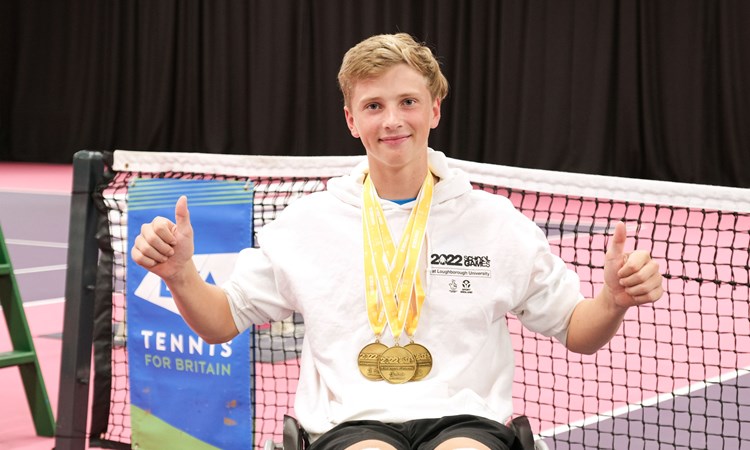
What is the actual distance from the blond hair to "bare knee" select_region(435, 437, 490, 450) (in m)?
0.92

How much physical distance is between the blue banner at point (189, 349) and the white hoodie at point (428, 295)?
33.2 inches

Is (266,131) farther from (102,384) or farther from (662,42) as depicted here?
(102,384)

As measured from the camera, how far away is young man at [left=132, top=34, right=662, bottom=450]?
2.76 m

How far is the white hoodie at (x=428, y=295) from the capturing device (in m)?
2.81

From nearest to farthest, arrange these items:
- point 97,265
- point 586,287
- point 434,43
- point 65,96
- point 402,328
Answer: point 402,328
point 97,265
point 586,287
point 434,43
point 65,96

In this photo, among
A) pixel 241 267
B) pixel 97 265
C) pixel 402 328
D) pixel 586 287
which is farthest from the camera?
pixel 586 287

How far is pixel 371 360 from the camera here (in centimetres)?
281

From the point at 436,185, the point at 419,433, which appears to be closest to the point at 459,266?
the point at 436,185

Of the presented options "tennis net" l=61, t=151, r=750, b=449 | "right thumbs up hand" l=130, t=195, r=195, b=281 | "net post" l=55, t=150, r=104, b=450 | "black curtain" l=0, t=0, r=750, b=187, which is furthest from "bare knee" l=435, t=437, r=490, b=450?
"black curtain" l=0, t=0, r=750, b=187

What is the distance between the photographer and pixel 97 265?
418cm

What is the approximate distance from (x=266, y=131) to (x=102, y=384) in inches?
474

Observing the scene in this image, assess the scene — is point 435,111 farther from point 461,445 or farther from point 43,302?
point 43,302

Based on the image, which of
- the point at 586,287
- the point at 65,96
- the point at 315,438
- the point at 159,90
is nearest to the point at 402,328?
the point at 315,438

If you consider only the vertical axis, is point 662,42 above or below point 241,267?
above
